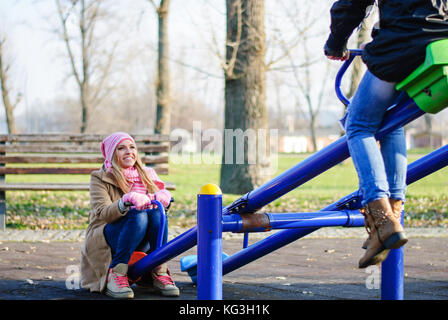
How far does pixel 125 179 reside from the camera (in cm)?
358

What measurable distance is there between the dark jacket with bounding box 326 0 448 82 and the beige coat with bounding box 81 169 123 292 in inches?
72.0

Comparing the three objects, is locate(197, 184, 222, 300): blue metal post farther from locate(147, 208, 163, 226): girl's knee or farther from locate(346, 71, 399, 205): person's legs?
locate(147, 208, 163, 226): girl's knee

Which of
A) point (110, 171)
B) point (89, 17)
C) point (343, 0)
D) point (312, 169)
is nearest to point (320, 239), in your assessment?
point (110, 171)

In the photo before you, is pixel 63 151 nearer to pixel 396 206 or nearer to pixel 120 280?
pixel 120 280

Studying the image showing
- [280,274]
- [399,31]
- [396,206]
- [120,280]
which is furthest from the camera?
[280,274]

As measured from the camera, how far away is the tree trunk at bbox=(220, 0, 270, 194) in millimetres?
8789

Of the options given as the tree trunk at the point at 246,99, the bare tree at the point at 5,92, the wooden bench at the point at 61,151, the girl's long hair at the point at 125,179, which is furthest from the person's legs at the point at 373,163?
the bare tree at the point at 5,92

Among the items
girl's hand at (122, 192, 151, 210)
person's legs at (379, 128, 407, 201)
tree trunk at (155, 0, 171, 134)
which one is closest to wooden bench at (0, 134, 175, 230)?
girl's hand at (122, 192, 151, 210)

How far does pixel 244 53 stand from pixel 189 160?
21204mm

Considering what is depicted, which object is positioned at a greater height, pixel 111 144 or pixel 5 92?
pixel 5 92

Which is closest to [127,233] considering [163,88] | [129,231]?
[129,231]

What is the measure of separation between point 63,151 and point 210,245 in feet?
16.7

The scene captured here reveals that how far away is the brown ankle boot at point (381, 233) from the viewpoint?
7.09 feet

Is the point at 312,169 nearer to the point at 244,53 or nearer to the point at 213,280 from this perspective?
the point at 213,280
